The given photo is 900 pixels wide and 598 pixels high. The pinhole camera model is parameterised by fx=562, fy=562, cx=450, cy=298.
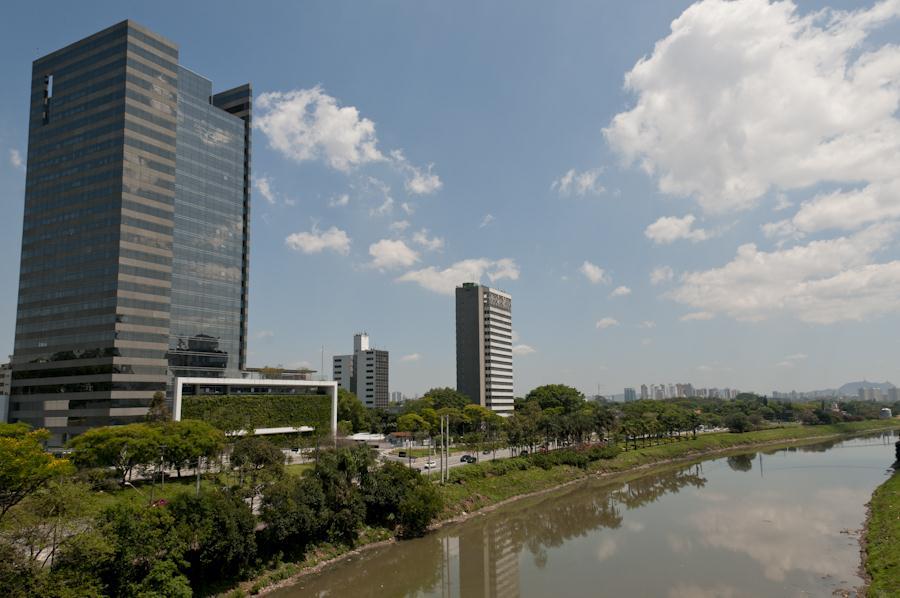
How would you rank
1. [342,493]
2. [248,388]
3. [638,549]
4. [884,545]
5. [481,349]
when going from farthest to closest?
[481,349] → [248,388] → [638,549] → [342,493] → [884,545]

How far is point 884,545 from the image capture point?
143 feet

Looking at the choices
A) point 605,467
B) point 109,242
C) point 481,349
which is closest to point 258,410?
point 109,242

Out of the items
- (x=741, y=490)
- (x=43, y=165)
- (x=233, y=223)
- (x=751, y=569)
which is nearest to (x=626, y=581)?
(x=751, y=569)

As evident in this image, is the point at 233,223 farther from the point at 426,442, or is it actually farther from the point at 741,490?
the point at 741,490

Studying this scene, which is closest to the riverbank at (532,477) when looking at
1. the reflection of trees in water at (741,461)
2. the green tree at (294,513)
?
the green tree at (294,513)

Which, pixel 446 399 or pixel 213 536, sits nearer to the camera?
pixel 213 536

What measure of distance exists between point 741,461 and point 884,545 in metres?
64.6

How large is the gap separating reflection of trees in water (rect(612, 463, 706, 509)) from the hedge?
4685 cm

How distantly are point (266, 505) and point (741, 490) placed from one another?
203 ft

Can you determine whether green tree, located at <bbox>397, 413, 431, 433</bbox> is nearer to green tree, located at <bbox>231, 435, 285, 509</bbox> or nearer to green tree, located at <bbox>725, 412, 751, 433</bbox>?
green tree, located at <bbox>231, 435, 285, 509</bbox>

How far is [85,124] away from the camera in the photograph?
294 feet

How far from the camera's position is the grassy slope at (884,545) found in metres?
35.7

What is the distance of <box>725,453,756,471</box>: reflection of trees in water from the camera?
314ft

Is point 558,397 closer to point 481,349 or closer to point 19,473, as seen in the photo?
point 481,349
